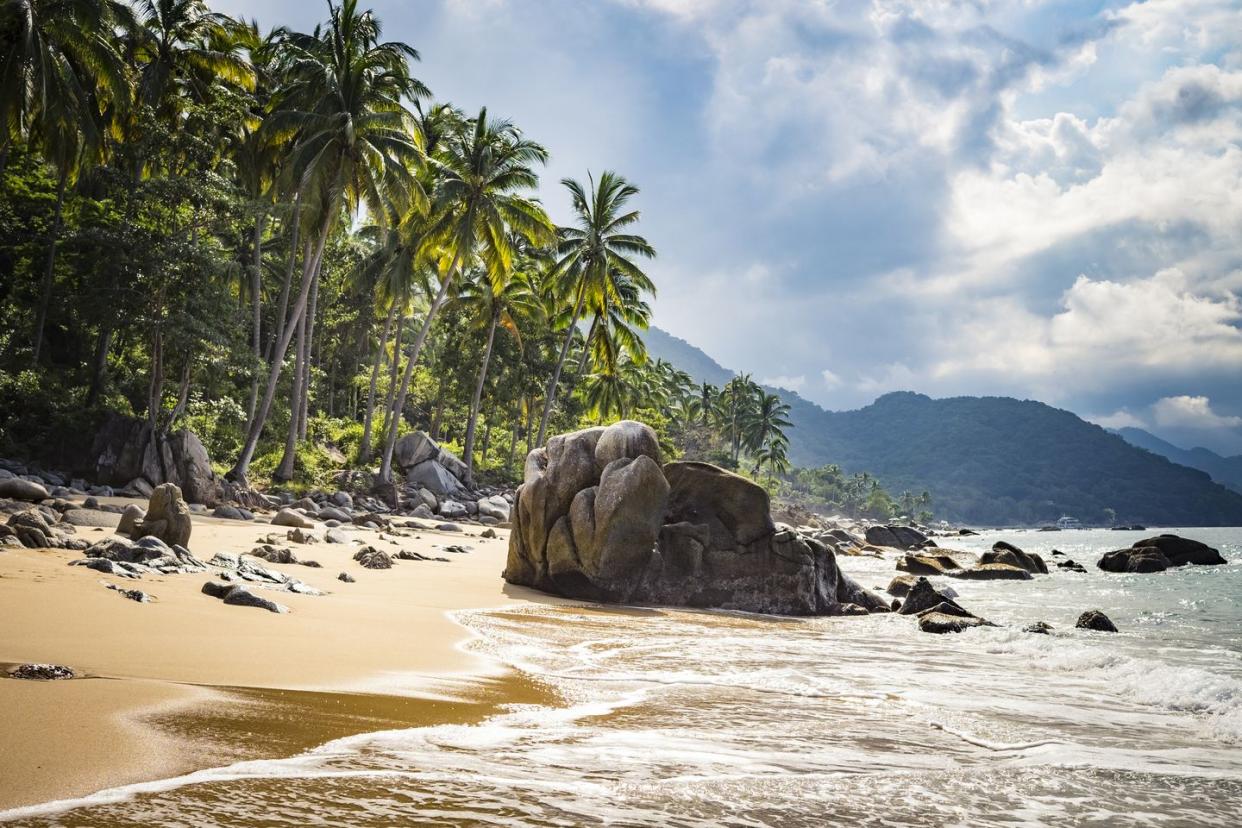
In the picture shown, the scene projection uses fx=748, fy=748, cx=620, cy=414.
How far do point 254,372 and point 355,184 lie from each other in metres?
6.84

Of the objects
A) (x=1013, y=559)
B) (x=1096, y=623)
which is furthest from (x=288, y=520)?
(x=1013, y=559)

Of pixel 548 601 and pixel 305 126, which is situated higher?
pixel 305 126

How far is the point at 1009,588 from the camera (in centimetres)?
2073

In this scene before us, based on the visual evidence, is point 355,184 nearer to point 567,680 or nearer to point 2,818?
point 567,680

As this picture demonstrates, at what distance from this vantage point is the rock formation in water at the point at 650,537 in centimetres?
1154

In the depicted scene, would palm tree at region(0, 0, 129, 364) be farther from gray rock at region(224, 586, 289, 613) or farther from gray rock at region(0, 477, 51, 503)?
gray rock at region(224, 586, 289, 613)

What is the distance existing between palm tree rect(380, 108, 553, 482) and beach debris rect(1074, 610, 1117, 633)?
21.9m

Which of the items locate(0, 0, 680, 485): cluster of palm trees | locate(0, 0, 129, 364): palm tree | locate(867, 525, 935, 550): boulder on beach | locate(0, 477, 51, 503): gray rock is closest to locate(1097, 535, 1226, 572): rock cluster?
locate(867, 525, 935, 550): boulder on beach

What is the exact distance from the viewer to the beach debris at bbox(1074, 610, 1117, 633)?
11.8 m

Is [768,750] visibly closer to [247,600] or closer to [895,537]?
[247,600]

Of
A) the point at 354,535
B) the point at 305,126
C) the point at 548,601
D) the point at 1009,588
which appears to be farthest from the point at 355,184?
the point at 1009,588

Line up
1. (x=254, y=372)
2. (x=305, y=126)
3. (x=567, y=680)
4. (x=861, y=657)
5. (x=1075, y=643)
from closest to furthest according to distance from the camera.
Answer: (x=567, y=680) < (x=861, y=657) < (x=1075, y=643) < (x=305, y=126) < (x=254, y=372)

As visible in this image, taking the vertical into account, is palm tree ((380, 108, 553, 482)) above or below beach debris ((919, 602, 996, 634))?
above

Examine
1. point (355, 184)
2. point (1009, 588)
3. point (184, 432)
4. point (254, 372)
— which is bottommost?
point (1009, 588)
